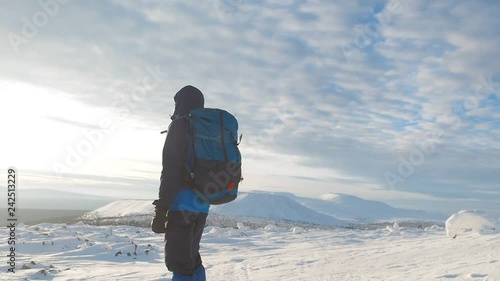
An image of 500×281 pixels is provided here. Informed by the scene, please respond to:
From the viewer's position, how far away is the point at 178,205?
341 cm

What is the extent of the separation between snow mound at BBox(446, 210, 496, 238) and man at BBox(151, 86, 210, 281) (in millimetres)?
9383

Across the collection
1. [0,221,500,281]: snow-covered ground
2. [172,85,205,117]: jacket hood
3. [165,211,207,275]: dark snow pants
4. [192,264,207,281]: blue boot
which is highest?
[172,85,205,117]: jacket hood

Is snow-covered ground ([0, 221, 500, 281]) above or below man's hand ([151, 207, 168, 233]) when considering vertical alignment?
below

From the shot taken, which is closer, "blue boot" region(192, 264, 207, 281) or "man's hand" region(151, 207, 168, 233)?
"man's hand" region(151, 207, 168, 233)

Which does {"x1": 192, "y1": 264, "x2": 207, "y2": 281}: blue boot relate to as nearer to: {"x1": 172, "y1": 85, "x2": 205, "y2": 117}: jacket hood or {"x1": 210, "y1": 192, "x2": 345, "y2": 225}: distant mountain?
{"x1": 172, "y1": 85, "x2": 205, "y2": 117}: jacket hood

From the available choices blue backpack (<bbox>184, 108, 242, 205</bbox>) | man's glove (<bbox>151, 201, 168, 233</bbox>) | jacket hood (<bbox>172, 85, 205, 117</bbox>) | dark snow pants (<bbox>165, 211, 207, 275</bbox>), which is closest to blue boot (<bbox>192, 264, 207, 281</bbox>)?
dark snow pants (<bbox>165, 211, 207, 275</bbox>)

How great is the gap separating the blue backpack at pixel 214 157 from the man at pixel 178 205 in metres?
0.07

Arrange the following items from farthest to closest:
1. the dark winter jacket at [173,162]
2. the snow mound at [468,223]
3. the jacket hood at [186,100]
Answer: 1. the snow mound at [468,223]
2. the jacket hood at [186,100]
3. the dark winter jacket at [173,162]

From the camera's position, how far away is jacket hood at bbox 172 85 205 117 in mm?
3812

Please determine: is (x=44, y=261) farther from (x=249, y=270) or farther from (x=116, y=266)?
(x=249, y=270)

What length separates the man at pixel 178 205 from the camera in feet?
11.0

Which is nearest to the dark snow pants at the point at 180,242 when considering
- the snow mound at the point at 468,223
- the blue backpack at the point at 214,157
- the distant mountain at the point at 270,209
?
the blue backpack at the point at 214,157

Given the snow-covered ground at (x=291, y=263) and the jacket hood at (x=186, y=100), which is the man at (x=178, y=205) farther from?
the snow-covered ground at (x=291, y=263)

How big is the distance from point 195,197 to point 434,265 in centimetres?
511
